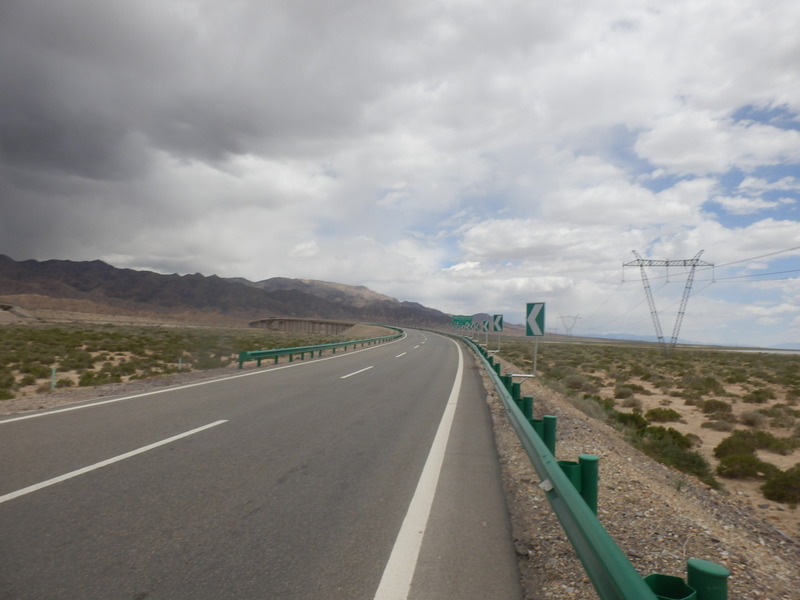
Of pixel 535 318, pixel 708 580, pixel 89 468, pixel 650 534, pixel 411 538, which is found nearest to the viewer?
pixel 708 580

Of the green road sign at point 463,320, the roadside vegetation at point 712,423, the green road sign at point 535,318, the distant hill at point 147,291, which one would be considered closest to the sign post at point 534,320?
the green road sign at point 535,318

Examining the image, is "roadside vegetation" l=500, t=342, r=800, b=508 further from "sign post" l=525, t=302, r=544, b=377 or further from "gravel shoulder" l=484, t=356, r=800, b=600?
"sign post" l=525, t=302, r=544, b=377

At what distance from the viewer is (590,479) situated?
13.1ft

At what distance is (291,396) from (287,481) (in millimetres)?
5868

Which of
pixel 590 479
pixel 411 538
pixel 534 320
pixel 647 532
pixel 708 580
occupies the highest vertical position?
pixel 534 320

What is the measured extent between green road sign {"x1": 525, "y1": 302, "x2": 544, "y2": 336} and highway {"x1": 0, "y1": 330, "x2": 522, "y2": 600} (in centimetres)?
451

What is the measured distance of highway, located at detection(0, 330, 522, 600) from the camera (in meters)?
3.31

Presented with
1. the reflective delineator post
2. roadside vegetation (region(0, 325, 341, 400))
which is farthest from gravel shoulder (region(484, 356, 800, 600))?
roadside vegetation (region(0, 325, 341, 400))

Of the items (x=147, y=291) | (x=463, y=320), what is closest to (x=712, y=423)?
(x=463, y=320)

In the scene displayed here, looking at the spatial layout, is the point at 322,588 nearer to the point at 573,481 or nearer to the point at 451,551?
the point at 451,551

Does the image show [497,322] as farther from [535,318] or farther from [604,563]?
[604,563]

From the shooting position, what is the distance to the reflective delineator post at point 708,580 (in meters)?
2.16

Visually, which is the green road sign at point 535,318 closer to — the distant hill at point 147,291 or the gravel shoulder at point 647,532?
the gravel shoulder at point 647,532

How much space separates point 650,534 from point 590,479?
0.94 meters
